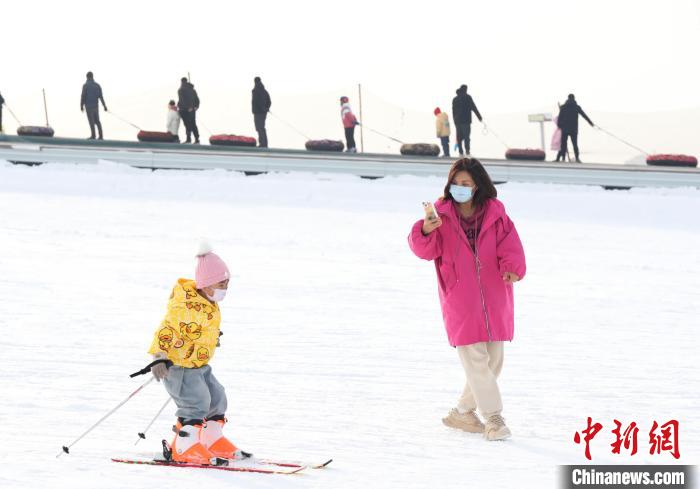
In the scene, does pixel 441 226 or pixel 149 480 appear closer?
pixel 149 480

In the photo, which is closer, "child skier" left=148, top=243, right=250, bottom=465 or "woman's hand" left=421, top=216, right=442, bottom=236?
"child skier" left=148, top=243, right=250, bottom=465

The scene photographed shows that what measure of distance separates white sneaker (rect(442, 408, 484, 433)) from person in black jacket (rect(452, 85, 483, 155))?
17.4 meters

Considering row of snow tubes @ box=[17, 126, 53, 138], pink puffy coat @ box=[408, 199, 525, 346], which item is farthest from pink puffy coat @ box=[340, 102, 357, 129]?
pink puffy coat @ box=[408, 199, 525, 346]

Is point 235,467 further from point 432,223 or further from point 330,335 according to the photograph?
point 330,335

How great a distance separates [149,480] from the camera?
5520 mm

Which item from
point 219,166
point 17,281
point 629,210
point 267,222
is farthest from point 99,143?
point 17,281

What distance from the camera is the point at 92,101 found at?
25062 millimetres

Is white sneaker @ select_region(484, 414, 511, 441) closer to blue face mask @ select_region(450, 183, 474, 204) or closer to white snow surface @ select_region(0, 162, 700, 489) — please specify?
white snow surface @ select_region(0, 162, 700, 489)

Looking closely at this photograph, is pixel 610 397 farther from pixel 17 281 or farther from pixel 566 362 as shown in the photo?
pixel 17 281

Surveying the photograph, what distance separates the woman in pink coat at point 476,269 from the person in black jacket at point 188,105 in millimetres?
19089

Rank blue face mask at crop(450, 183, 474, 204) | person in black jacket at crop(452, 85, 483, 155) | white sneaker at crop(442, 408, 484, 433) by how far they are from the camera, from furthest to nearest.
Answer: person in black jacket at crop(452, 85, 483, 155), white sneaker at crop(442, 408, 484, 433), blue face mask at crop(450, 183, 474, 204)

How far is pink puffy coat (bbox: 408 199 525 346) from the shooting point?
654 cm

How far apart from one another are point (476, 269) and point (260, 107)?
19.3 metres

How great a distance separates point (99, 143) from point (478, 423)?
19.6 meters
